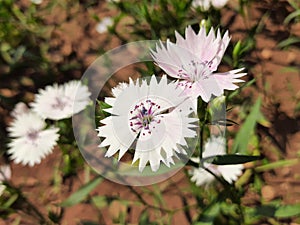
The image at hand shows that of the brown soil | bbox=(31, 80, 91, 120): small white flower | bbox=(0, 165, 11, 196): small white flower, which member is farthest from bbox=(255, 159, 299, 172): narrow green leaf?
bbox=(0, 165, 11, 196): small white flower

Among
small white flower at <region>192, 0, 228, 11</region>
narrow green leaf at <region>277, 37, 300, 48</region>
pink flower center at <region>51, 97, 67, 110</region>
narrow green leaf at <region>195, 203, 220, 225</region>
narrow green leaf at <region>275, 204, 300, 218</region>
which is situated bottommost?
narrow green leaf at <region>275, 204, 300, 218</region>

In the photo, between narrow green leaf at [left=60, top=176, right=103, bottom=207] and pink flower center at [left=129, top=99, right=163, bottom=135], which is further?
narrow green leaf at [left=60, top=176, right=103, bottom=207]

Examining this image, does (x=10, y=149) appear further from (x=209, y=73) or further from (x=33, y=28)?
(x=209, y=73)

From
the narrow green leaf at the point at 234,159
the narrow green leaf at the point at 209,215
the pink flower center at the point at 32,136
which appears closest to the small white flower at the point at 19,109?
the pink flower center at the point at 32,136

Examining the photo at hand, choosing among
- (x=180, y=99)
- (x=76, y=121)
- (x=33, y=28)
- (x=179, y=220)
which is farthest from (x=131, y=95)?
(x=33, y=28)

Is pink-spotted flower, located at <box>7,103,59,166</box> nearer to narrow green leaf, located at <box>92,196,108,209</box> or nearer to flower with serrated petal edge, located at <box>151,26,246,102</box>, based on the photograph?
narrow green leaf, located at <box>92,196,108,209</box>

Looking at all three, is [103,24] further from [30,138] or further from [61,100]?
[30,138]

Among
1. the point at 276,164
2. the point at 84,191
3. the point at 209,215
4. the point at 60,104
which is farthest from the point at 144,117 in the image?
the point at 60,104
